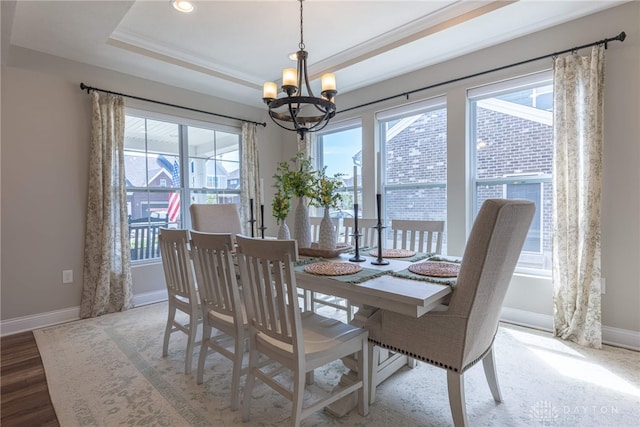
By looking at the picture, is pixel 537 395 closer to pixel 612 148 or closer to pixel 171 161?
pixel 612 148

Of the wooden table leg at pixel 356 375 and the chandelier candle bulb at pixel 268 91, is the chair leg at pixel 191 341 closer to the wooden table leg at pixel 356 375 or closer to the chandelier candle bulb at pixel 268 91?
the wooden table leg at pixel 356 375

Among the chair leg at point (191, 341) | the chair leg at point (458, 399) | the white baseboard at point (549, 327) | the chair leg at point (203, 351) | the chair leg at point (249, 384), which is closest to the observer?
the chair leg at point (458, 399)

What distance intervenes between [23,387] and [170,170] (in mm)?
2584

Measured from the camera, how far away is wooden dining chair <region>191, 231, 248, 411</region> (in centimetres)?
172

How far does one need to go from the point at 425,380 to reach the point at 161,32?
3.60 metres

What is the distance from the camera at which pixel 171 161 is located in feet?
13.2

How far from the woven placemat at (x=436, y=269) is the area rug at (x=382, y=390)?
2.53 feet

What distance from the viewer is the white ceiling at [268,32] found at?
2.49 meters

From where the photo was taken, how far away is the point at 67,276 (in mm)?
3201

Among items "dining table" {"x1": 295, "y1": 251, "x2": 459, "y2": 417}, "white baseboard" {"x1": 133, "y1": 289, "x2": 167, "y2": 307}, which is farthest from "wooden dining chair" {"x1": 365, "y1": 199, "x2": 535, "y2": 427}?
"white baseboard" {"x1": 133, "y1": 289, "x2": 167, "y2": 307}

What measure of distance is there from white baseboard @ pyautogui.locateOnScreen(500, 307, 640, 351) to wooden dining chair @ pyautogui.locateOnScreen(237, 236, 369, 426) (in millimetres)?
1972

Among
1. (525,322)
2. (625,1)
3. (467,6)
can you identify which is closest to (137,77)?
(467,6)

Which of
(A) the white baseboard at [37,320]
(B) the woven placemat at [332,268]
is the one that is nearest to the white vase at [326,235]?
(B) the woven placemat at [332,268]

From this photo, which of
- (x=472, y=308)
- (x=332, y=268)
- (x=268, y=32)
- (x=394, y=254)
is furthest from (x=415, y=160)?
(x=472, y=308)
